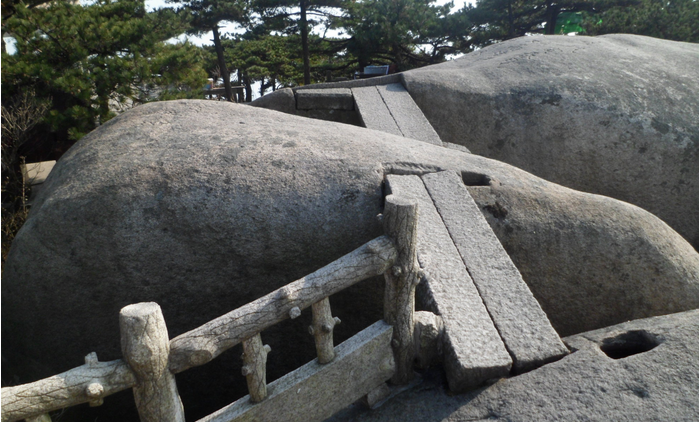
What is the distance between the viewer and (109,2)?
31.5ft

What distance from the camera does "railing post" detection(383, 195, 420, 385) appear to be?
2.32 m

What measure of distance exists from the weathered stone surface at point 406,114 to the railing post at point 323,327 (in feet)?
11.4

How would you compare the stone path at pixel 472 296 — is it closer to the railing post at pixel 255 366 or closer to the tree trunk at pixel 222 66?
the railing post at pixel 255 366

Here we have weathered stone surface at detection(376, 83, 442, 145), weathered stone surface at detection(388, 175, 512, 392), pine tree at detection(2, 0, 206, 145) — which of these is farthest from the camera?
pine tree at detection(2, 0, 206, 145)

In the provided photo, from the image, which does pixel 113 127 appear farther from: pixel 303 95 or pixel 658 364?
pixel 658 364

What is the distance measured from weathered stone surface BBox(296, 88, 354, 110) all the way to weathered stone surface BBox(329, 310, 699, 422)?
4.80 metres

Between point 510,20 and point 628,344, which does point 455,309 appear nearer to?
point 628,344

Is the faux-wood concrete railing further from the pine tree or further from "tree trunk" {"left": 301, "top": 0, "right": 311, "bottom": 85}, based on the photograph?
"tree trunk" {"left": 301, "top": 0, "right": 311, "bottom": 85}

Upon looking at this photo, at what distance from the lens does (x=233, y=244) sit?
10.6 feet

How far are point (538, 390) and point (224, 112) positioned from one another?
3.34 m

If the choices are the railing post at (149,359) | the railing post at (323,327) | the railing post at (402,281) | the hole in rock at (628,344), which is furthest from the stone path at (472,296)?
the railing post at (149,359)

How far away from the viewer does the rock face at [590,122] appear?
5840mm

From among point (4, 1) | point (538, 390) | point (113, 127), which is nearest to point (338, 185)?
point (538, 390)

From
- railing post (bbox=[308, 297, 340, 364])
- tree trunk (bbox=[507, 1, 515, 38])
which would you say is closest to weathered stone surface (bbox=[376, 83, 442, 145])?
railing post (bbox=[308, 297, 340, 364])
